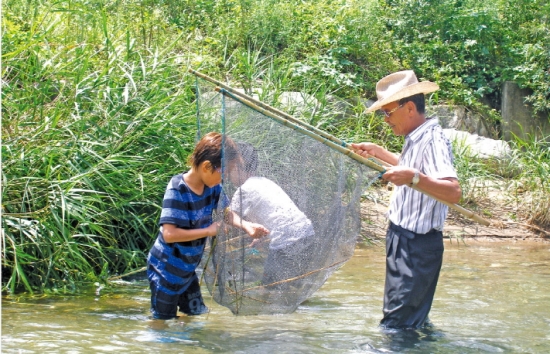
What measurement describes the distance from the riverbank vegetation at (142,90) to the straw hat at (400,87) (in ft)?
8.50

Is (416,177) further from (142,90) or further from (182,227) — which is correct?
(142,90)

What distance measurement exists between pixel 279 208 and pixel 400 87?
93 centimetres

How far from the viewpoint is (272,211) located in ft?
14.3

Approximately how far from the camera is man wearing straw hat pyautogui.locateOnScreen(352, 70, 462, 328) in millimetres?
4199

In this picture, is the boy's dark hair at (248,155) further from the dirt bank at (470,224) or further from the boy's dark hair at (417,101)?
the dirt bank at (470,224)

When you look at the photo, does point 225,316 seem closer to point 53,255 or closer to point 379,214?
point 53,255

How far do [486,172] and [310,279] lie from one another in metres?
5.56

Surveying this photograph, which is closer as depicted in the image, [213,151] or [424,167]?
[424,167]

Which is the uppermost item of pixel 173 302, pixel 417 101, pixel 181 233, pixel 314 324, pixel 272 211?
pixel 417 101

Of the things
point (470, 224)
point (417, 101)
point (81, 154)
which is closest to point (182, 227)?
point (417, 101)

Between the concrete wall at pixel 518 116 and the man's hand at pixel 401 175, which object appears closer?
the man's hand at pixel 401 175

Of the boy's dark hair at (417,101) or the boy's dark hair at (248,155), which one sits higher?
the boy's dark hair at (417,101)

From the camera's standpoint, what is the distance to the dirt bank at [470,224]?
27.7ft

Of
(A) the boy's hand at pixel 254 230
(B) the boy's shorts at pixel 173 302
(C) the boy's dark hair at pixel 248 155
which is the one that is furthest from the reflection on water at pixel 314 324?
(C) the boy's dark hair at pixel 248 155
